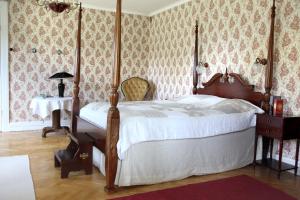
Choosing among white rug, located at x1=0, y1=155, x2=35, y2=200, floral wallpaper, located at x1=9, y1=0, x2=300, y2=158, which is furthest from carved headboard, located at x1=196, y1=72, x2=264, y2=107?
white rug, located at x1=0, y1=155, x2=35, y2=200

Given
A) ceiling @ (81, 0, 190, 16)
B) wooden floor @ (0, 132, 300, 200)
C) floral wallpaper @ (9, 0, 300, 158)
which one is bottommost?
wooden floor @ (0, 132, 300, 200)

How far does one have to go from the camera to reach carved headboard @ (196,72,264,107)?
4.09 m

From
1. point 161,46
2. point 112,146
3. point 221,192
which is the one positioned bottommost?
point 221,192

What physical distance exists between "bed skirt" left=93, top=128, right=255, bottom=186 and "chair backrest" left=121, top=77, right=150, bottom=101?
290 centimetres

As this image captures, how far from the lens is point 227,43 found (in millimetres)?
4676

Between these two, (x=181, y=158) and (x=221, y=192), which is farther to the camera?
(x=181, y=158)

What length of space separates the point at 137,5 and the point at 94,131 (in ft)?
11.5

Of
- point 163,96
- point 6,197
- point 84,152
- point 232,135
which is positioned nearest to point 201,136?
A: point 232,135

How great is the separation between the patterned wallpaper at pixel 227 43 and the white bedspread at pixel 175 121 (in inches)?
23.5

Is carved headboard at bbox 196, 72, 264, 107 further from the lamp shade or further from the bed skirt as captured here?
the lamp shade

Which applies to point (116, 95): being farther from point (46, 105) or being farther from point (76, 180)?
point (46, 105)

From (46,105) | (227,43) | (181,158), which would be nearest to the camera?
(181,158)

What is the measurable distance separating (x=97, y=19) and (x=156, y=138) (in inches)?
161

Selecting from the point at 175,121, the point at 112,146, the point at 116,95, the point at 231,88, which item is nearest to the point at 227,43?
the point at 231,88
